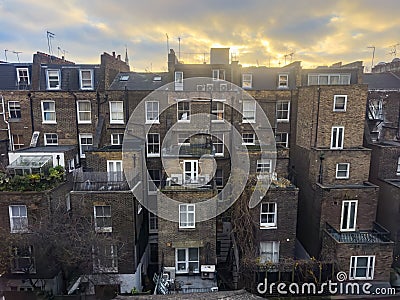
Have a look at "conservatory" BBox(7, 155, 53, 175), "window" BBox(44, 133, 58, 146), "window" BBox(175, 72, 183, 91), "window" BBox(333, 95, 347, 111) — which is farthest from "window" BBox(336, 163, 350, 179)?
"window" BBox(44, 133, 58, 146)

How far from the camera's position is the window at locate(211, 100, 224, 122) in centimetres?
1962

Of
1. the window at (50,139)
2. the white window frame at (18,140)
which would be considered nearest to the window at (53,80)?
the window at (50,139)

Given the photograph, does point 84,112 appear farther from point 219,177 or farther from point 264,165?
point 264,165

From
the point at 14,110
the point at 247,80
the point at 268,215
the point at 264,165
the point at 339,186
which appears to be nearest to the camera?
the point at 268,215

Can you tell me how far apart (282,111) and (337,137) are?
189 inches

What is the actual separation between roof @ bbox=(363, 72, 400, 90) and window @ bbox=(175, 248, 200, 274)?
20.9m

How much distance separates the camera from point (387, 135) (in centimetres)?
2041

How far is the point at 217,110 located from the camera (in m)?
19.8

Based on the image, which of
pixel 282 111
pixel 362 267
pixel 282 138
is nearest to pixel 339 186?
pixel 362 267

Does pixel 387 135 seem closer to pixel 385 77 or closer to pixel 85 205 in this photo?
pixel 385 77

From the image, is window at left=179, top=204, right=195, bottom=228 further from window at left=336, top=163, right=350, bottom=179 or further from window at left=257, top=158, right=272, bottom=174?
window at left=336, top=163, right=350, bottom=179

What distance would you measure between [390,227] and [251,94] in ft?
40.2

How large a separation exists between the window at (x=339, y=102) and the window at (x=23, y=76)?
22.6 metres

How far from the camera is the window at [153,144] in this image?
19.8 meters
